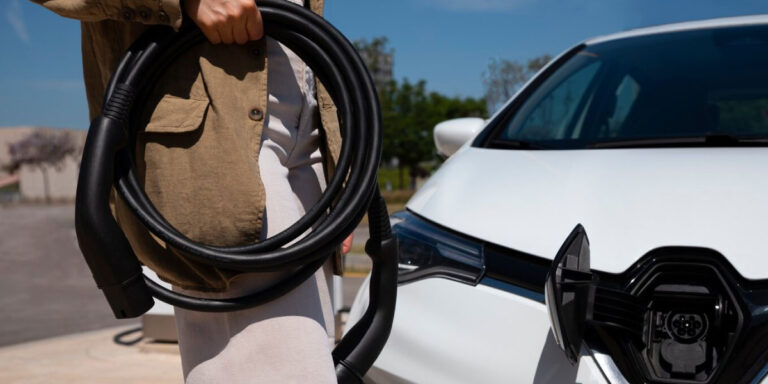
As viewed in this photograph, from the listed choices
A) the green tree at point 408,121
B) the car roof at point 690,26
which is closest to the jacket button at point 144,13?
the car roof at point 690,26

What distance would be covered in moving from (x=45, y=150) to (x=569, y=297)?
172 ft

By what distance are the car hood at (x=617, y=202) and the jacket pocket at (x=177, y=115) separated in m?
0.90

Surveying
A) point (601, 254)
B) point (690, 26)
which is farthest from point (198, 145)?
point (690, 26)

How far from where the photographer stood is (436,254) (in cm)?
205

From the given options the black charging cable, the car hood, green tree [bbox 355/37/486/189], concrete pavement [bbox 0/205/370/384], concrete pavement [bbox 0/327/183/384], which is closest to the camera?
the black charging cable

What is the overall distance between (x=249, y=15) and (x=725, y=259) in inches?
42.8

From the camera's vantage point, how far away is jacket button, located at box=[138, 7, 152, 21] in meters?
1.33

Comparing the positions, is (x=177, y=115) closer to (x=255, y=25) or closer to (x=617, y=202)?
(x=255, y=25)

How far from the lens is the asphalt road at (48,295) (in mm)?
5656

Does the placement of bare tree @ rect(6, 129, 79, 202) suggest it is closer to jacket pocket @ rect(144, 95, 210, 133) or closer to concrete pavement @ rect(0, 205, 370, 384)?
concrete pavement @ rect(0, 205, 370, 384)

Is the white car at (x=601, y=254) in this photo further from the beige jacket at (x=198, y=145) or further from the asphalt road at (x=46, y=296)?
the asphalt road at (x=46, y=296)

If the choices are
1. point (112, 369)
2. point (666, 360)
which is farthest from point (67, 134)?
point (666, 360)

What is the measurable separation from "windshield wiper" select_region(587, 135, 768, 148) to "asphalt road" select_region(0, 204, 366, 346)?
168 inches

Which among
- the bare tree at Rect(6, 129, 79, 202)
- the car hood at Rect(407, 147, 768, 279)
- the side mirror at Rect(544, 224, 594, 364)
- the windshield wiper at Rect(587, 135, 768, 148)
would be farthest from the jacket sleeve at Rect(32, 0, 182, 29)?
the bare tree at Rect(6, 129, 79, 202)
